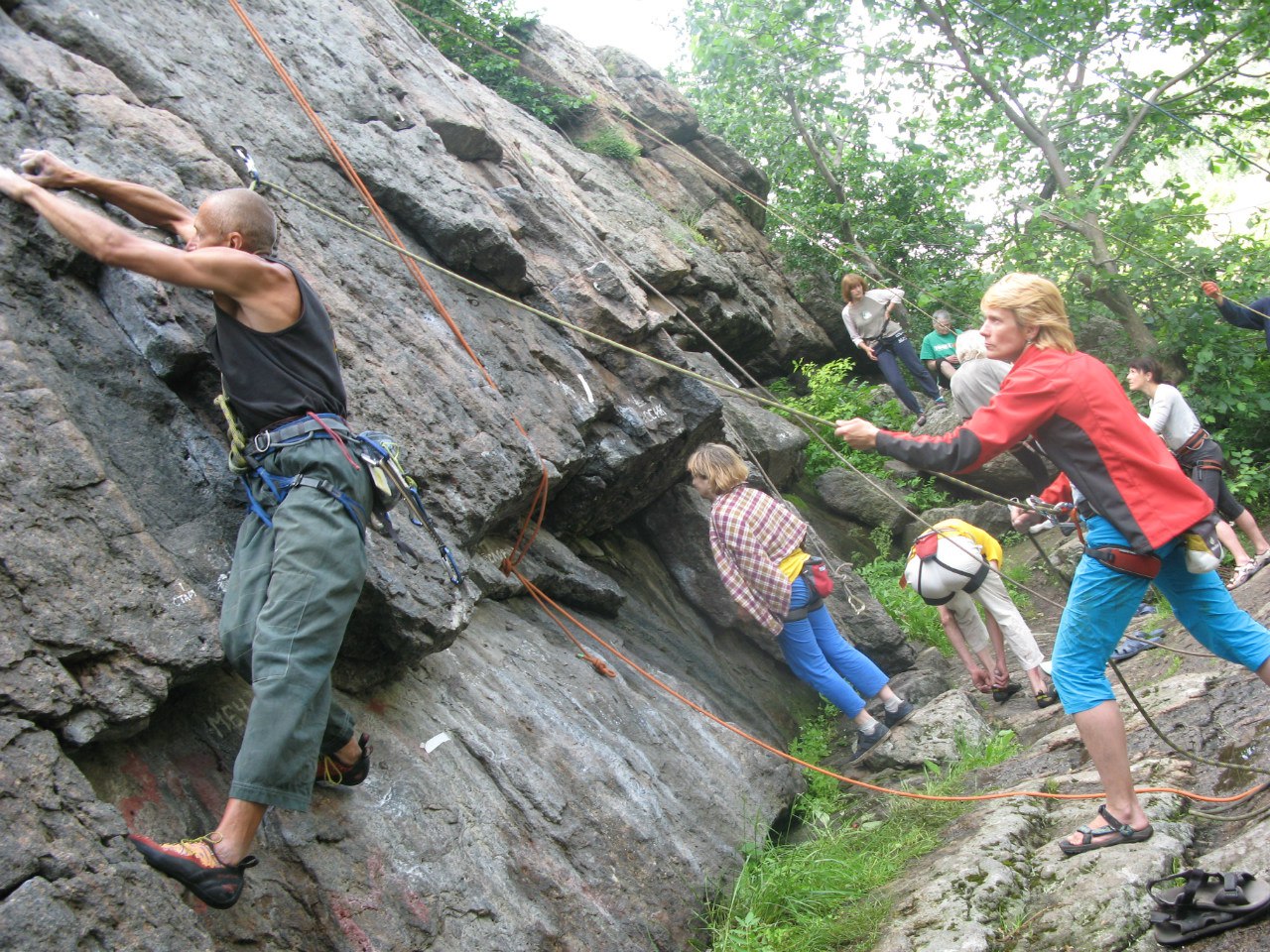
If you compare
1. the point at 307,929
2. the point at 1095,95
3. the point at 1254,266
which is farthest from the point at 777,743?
the point at 1095,95

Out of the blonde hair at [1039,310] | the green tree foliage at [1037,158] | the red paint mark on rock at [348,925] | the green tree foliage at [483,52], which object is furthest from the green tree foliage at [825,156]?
the red paint mark on rock at [348,925]

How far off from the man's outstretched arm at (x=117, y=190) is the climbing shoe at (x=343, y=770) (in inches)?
Answer: 95.5

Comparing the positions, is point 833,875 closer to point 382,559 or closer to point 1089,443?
point 1089,443

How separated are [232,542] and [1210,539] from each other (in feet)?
13.5

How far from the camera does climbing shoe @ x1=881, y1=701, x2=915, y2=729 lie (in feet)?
21.8

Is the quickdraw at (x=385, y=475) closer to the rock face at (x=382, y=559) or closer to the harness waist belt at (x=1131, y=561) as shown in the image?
the rock face at (x=382, y=559)

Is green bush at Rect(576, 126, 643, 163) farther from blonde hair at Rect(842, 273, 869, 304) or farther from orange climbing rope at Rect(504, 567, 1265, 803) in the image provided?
orange climbing rope at Rect(504, 567, 1265, 803)

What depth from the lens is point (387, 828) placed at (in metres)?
4.00

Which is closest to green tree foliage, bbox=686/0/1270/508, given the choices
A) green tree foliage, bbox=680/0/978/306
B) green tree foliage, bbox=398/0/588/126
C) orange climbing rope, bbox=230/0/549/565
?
green tree foliage, bbox=680/0/978/306

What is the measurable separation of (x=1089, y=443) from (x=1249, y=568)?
17.0 feet

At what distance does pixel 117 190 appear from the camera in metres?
4.24

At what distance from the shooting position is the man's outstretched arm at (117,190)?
4098 millimetres

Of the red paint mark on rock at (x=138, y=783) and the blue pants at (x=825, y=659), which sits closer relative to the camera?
the red paint mark on rock at (x=138, y=783)

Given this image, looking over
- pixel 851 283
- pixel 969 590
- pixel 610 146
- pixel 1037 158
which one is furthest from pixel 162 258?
pixel 1037 158
